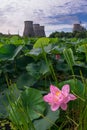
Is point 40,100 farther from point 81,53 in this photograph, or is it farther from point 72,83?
point 81,53

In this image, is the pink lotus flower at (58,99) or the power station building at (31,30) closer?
the pink lotus flower at (58,99)

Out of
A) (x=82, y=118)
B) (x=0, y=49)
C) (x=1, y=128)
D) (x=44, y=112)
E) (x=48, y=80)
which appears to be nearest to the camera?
(x=82, y=118)

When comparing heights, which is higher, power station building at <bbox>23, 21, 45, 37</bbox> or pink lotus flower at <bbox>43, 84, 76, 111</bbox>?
pink lotus flower at <bbox>43, 84, 76, 111</bbox>

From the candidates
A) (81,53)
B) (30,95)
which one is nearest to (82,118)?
(30,95)

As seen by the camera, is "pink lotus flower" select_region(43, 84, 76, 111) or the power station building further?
the power station building

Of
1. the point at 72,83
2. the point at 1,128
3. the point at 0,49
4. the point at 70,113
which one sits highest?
the point at 0,49

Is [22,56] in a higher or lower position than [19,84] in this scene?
higher

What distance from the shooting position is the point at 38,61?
1.73m

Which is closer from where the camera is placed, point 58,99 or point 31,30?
point 58,99

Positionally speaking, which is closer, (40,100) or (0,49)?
(40,100)

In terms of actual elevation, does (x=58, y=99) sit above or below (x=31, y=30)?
above

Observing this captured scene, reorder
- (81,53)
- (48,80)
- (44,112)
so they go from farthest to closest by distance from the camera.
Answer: (81,53), (48,80), (44,112)

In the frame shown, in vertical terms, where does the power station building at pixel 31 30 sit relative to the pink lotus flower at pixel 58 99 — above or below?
below

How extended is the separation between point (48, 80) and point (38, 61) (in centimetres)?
13
